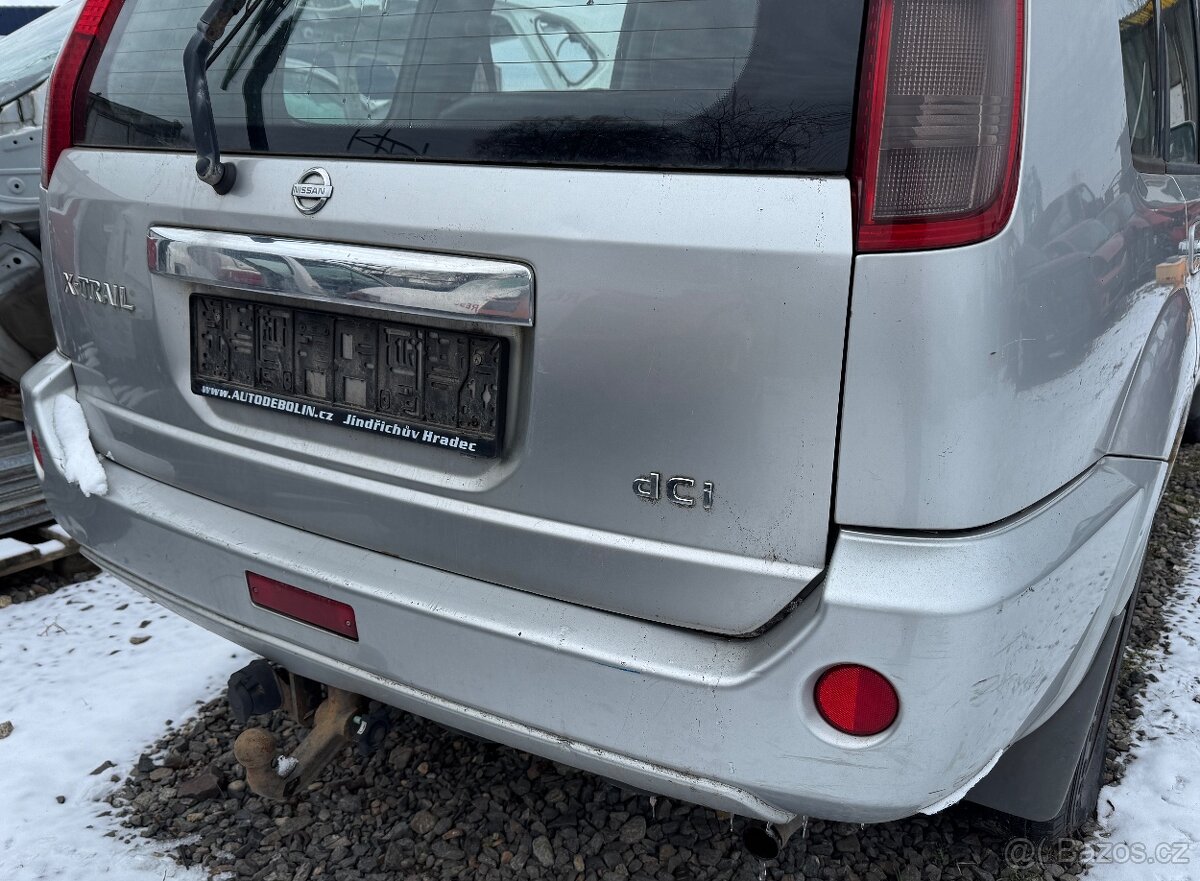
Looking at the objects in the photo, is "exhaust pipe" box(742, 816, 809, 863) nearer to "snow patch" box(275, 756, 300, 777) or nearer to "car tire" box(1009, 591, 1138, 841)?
"car tire" box(1009, 591, 1138, 841)

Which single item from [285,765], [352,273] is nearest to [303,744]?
[285,765]

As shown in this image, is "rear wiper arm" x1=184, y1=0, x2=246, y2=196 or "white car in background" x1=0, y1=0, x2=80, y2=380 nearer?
"rear wiper arm" x1=184, y1=0, x2=246, y2=196

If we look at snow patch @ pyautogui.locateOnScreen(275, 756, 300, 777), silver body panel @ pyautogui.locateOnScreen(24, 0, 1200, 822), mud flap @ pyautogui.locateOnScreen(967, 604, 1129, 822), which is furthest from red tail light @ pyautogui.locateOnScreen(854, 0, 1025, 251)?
snow patch @ pyautogui.locateOnScreen(275, 756, 300, 777)

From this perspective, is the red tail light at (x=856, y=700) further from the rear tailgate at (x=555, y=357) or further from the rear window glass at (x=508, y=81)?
the rear window glass at (x=508, y=81)

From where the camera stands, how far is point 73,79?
6.48 ft

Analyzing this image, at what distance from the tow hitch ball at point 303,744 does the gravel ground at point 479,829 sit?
0.72 ft

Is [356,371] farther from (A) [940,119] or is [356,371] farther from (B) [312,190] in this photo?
Result: (A) [940,119]

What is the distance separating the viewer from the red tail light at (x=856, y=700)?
1230 millimetres

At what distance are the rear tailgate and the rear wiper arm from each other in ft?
0.11

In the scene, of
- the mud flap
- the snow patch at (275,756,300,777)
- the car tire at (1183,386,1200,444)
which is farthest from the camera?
the car tire at (1183,386,1200,444)

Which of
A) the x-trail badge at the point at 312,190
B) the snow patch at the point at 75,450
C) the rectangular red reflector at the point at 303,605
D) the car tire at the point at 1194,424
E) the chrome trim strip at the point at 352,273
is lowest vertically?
the car tire at the point at 1194,424

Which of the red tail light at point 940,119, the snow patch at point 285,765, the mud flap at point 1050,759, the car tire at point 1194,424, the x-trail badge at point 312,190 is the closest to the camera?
the red tail light at point 940,119

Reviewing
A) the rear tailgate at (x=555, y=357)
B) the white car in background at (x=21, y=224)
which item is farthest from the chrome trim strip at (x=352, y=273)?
the white car in background at (x=21, y=224)

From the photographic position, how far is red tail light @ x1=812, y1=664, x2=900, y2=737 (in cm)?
123
